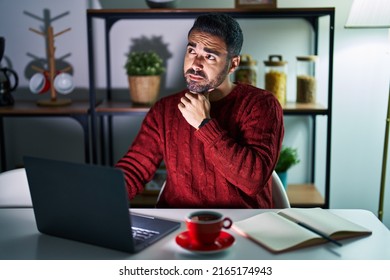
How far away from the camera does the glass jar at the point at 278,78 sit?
109 inches

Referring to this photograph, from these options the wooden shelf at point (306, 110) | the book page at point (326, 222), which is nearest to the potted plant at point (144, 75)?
the wooden shelf at point (306, 110)

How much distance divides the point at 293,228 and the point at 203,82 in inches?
24.8

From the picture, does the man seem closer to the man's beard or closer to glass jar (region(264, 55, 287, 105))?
the man's beard

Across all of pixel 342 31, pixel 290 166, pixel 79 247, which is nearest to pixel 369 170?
pixel 290 166

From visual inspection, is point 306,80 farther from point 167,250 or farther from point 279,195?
point 167,250

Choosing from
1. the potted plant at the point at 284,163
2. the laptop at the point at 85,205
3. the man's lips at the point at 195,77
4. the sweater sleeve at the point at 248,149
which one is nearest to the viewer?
the laptop at the point at 85,205

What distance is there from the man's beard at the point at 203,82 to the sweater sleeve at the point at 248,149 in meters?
0.15

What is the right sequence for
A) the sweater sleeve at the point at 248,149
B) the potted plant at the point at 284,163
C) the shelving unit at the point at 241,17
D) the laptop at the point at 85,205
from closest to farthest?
the laptop at the point at 85,205 < the sweater sleeve at the point at 248,149 < the shelving unit at the point at 241,17 < the potted plant at the point at 284,163

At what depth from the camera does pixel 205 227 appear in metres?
1.24

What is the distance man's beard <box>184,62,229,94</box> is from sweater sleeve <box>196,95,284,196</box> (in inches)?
5.8

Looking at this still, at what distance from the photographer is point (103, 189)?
122 cm

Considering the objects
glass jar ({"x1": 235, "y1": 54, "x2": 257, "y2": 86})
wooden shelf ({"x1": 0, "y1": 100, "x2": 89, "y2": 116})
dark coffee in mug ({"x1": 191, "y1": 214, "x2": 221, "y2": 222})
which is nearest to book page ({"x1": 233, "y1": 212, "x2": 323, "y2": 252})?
dark coffee in mug ({"x1": 191, "y1": 214, "x2": 221, "y2": 222})

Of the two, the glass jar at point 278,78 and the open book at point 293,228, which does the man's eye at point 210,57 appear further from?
the glass jar at point 278,78
